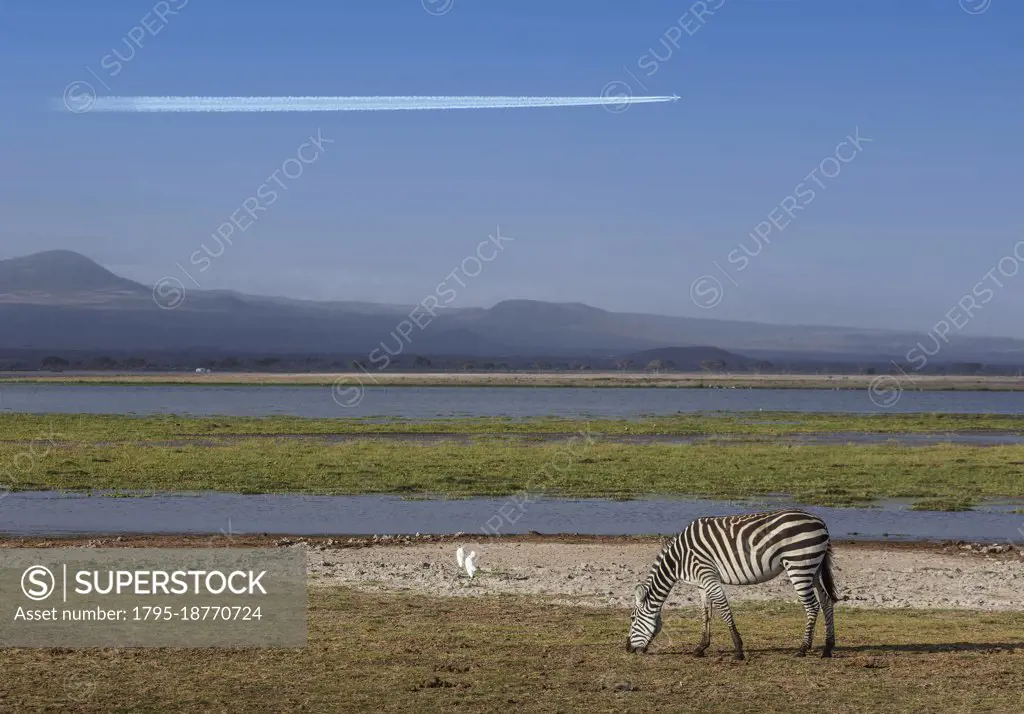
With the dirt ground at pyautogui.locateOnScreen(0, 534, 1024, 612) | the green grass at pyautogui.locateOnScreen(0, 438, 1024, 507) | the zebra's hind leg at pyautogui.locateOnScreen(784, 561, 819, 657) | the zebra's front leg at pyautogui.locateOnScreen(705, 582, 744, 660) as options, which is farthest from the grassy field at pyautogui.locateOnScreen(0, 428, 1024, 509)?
the zebra's front leg at pyautogui.locateOnScreen(705, 582, 744, 660)

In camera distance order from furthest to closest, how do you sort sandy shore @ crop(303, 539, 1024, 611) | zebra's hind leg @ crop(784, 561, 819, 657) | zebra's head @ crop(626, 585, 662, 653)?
sandy shore @ crop(303, 539, 1024, 611) → zebra's head @ crop(626, 585, 662, 653) → zebra's hind leg @ crop(784, 561, 819, 657)

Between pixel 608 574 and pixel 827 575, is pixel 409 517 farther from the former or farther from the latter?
pixel 827 575

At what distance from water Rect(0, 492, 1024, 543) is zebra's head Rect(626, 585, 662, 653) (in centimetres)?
1269

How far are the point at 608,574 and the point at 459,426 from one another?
169 feet

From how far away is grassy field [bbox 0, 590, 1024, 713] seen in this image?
482 inches

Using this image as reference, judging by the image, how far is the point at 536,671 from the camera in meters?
13.6

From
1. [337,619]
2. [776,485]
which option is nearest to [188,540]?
[337,619]

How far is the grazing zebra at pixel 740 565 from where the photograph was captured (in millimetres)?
13992

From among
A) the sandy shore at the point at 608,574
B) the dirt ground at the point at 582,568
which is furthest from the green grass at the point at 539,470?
the sandy shore at the point at 608,574

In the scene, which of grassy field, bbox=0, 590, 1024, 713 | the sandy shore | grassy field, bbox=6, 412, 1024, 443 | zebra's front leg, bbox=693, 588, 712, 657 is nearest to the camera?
grassy field, bbox=0, 590, 1024, 713

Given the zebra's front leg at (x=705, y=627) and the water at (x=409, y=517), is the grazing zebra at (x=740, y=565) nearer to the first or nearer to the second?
the zebra's front leg at (x=705, y=627)

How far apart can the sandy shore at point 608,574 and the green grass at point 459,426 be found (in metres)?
36.9

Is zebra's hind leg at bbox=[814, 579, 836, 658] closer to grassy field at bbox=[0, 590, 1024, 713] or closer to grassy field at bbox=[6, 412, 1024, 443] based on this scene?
grassy field at bbox=[0, 590, 1024, 713]

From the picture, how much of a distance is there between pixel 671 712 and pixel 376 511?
2050cm
